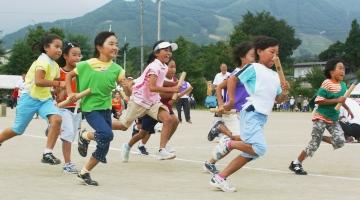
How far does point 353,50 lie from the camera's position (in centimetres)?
10569

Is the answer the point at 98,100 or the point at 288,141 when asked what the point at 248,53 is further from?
the point at 288,141

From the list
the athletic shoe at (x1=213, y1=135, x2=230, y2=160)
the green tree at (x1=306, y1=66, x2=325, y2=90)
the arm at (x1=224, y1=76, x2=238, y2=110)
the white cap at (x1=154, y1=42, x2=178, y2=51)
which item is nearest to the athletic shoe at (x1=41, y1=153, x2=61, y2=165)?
the white cap at (x1=154, y1=42, x2=178, y2=51)

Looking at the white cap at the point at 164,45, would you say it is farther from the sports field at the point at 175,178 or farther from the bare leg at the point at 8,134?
the bare leg at the point at 8,134

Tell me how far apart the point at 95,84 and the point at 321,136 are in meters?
3.31

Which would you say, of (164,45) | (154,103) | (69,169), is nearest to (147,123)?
(154,103)

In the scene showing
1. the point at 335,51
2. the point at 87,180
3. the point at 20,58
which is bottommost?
the point at 20,58

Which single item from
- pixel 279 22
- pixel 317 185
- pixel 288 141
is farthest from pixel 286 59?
pixel 317 185

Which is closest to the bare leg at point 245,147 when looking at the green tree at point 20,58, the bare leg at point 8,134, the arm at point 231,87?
the arm at point 231,87

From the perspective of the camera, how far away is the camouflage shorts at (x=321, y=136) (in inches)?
367

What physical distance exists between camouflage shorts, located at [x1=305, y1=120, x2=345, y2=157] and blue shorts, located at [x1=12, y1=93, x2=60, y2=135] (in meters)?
3.33

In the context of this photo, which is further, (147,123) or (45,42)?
(147,123)

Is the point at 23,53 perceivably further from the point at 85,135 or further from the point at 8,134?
the point at 85,135

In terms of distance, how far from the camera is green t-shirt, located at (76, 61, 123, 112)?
7820 millimetres

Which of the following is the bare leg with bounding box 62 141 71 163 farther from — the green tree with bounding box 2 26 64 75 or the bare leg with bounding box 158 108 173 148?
the green tree with bounding box 2 26 64 75
